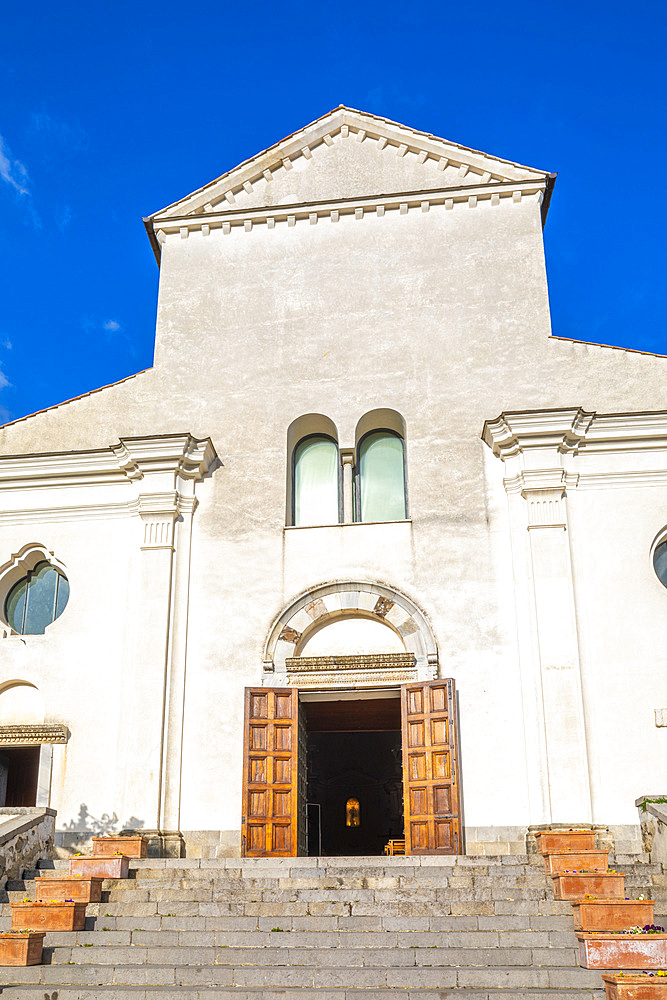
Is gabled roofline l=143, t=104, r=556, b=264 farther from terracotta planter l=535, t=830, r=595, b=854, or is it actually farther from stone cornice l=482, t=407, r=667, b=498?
terracotta planter l=535, t=830, r=595, b=854

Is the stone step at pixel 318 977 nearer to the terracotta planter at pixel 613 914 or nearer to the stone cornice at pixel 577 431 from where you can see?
the terracotta planter at pixel 613 914

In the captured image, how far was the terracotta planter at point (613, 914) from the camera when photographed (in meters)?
10.1

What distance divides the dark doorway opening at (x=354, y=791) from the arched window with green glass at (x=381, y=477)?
38.3 ft

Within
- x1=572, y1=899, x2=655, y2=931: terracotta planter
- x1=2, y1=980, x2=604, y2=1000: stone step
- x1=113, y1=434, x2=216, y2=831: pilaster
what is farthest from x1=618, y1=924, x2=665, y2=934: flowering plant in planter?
x1=113, y1=434, x2=216, y2=831: pilaster

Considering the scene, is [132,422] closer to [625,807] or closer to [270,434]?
[270,434]

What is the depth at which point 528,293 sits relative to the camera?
57.4 ft

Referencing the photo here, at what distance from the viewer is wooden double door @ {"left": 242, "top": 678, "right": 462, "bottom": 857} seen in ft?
46.6

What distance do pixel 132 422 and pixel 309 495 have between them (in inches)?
132

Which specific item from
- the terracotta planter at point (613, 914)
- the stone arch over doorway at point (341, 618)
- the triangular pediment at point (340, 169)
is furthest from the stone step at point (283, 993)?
the triangular pediment at point (340, 169)

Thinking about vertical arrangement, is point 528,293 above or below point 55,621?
above

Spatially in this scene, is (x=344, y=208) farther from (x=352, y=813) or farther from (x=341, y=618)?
(x=352, y=813)

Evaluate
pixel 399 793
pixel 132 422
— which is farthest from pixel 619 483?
pixel 399 793

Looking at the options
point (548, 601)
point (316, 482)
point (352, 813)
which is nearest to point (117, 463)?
point (316, 482)

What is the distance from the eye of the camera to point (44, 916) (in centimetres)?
1093
